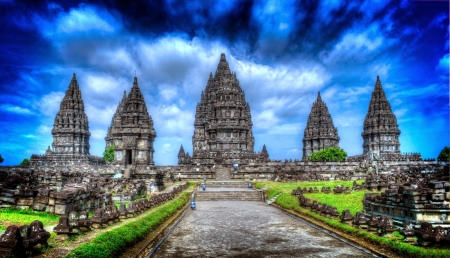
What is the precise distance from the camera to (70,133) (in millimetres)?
77188

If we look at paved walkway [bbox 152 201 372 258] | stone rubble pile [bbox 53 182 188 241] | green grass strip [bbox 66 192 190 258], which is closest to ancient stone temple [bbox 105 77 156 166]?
stone rubble pile [bbox 53 182 188 241]

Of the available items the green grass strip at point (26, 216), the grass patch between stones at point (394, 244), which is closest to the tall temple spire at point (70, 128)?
the green grass strip at point (26, 216)

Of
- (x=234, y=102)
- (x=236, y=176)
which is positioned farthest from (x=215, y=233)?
(x=234, y=102)

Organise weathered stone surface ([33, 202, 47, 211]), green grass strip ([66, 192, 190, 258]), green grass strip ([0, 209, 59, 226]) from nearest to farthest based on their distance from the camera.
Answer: green grass strip ([66, 192, 190, 258]), green grass strip ([0, 209, 59, 226]), weathered stone surface ([33, 202, 47, 211])

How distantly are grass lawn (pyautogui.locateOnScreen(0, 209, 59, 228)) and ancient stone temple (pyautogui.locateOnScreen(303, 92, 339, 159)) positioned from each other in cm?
7963

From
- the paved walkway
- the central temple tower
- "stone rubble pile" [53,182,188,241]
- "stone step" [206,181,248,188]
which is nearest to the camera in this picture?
"stone rubble pile" [53,182,188,241]

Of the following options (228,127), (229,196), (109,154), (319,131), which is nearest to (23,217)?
(229,196)

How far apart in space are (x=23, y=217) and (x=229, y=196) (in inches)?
691

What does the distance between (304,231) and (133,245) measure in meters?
6.47

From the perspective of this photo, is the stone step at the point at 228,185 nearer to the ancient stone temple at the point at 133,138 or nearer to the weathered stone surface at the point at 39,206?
the ancient stone temple at the point at 133,138

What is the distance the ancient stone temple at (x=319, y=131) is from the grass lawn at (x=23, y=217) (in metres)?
79.6

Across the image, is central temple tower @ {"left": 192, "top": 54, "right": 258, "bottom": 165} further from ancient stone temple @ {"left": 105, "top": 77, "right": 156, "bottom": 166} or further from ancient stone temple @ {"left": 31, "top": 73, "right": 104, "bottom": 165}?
ancient stone temple @ {"left": 31, "top": 73, "right": 104, "bottom": 165}

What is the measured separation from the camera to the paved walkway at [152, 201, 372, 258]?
9555mm

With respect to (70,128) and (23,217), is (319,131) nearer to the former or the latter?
(70,128)
